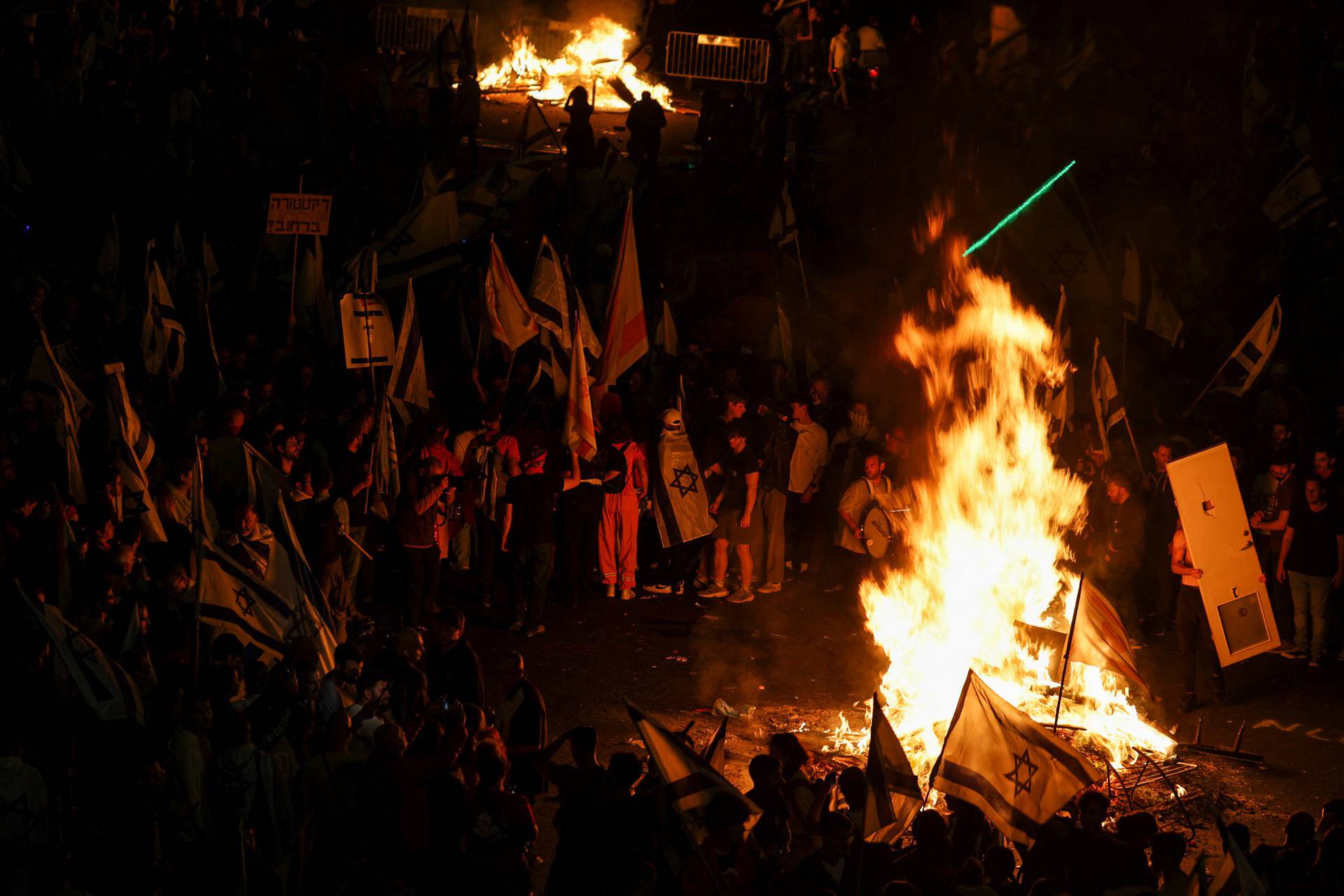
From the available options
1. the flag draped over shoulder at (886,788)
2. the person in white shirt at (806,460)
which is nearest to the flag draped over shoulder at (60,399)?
the flag draped over shoulder at (886,788)

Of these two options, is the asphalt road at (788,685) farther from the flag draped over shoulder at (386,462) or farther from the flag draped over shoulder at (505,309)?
the flag draped over shoulder at (505,309)

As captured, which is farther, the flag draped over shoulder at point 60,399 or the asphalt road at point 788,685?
the flag draped over shoulder at point 60,399

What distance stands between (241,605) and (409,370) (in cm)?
514

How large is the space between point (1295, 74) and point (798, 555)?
502 inches

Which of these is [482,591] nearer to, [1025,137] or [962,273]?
[962,273]

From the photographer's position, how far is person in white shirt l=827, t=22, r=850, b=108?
2364 cm

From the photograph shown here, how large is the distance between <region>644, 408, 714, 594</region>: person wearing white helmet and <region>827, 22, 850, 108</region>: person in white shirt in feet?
37.5

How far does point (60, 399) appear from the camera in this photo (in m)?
11.1

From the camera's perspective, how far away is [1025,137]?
23.1m

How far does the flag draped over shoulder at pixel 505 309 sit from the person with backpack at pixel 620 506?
1.30 meters

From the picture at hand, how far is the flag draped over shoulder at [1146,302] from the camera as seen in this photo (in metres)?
16.5

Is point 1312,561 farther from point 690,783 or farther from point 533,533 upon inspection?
point 690,783

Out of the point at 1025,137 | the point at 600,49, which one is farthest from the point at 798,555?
the point at 600,49

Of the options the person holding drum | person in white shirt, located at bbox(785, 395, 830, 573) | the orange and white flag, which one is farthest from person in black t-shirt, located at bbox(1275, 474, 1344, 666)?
the orange and white flag
